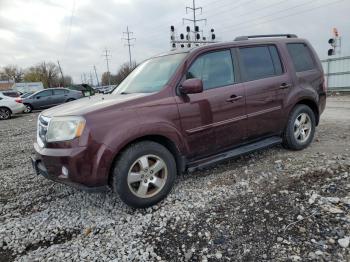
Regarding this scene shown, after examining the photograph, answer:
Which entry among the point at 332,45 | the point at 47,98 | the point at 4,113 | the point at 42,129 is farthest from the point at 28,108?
the point at 332,45

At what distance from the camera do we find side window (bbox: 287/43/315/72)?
500 cm

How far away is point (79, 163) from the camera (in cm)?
315

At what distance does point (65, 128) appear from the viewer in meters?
3.26

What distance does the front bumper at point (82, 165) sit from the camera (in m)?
3.15

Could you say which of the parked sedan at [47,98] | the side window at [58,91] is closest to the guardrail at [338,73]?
the parked sedan at [47,98]

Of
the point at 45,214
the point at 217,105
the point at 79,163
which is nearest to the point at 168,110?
the point at 217,105

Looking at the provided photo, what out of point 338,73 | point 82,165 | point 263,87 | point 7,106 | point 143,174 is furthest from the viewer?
point 338,73

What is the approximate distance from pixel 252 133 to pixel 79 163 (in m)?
2.55

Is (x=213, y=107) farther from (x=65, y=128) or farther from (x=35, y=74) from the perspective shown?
(x=35, y=74)

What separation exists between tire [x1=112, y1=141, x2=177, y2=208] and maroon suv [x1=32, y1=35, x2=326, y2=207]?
12 millimetres

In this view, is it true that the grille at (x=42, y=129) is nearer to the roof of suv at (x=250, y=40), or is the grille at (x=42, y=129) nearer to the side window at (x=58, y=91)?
the roof of suv at (x=250, y=40)

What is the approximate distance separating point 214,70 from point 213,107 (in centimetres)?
56

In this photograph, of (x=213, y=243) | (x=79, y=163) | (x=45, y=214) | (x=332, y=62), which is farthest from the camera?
(x=332, y=62)

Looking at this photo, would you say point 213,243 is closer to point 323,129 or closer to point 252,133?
point 252,133
